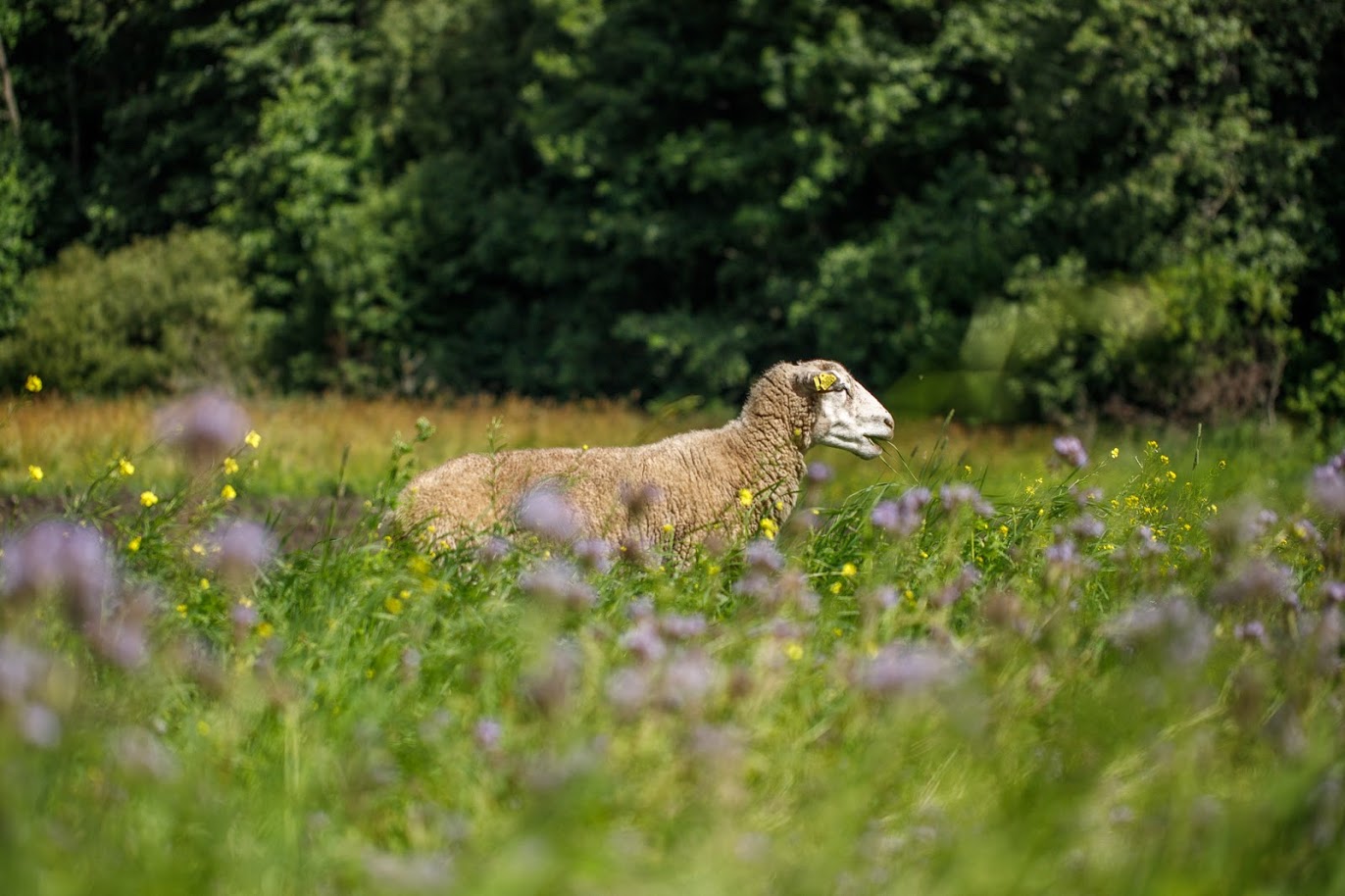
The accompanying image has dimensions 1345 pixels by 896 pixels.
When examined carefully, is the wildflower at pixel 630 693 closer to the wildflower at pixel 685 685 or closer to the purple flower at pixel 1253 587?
the wildflower at pixel 685 685

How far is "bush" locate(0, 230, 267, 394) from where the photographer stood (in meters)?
20.9

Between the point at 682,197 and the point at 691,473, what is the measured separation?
16.7 m

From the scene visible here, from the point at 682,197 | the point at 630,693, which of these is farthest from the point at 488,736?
the point at 682,197

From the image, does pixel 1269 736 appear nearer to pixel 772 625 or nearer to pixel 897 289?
pixel 772 625

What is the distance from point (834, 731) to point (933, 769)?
0.27m

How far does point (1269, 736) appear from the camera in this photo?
10.4ft

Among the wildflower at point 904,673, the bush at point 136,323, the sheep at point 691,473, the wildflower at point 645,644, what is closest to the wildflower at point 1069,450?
the wildflower at point 904,673

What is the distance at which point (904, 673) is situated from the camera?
2.78 m

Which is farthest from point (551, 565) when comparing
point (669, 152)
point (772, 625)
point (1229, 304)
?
point (669, 152)

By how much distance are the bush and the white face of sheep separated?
16.2 metres

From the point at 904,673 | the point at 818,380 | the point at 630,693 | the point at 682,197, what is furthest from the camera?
the point at 682,197

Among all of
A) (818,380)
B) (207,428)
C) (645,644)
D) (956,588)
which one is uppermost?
(207,428)

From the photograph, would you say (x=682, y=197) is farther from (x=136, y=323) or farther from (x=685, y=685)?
(x=685, y=685)

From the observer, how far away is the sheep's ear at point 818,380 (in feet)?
20.1
